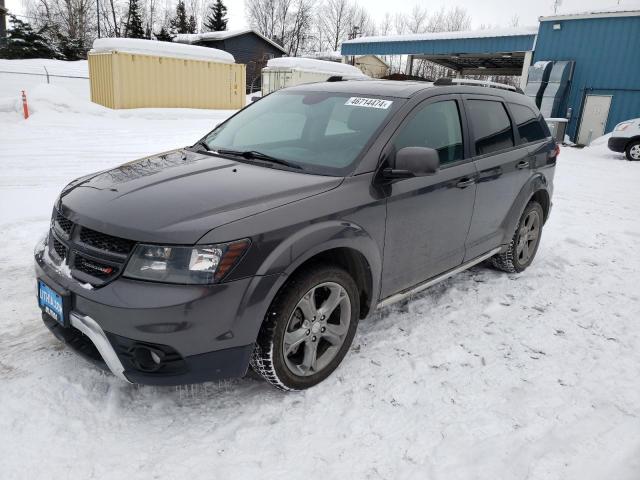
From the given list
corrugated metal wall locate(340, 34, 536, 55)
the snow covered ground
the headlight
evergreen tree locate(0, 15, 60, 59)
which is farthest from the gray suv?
evergreen tree locate(0, 15, 60, 59)

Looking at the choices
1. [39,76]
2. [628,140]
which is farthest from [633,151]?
[39,76]

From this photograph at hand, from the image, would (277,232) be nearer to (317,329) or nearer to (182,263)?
(182,263)

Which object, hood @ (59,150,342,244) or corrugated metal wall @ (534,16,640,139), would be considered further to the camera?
corrugated metal wall @ (534,16,640,139)

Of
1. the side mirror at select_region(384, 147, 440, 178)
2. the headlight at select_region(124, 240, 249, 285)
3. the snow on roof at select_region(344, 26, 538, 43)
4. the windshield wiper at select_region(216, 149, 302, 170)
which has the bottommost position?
the headlight at select_region(124, 240, 249, 285)

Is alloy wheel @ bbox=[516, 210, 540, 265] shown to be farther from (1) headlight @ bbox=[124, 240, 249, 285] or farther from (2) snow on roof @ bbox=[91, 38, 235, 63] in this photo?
(2) snow on roof @ bbox=[91, 38, 235, 63]

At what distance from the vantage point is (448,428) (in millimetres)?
2533

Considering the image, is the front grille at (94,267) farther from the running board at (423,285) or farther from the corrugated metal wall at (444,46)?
the corrugated metal wall at (444,46)

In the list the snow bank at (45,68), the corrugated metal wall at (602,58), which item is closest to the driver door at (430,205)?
the corrugated metal wall at (602,58)

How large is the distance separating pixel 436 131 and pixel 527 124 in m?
1.68

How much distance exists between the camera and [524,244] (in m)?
4.77

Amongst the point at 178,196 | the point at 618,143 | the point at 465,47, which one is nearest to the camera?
the point at 178,196

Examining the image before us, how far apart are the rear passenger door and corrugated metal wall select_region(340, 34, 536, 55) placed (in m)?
19.6

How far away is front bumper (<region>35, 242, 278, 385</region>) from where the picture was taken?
216 centimetres

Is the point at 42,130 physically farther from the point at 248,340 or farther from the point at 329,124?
the point at 248,340
